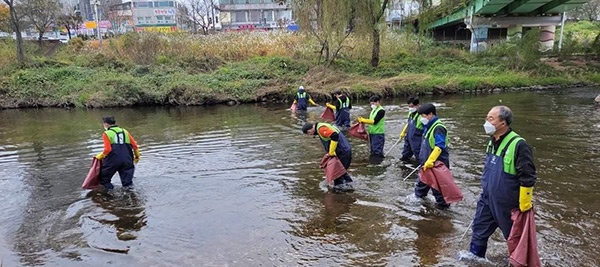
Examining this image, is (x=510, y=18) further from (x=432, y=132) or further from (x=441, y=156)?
(x=432, y=132)

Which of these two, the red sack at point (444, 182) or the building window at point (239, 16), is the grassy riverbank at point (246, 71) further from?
the building window at point (239, 16)

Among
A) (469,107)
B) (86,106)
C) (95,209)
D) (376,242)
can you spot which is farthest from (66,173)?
(469,107)

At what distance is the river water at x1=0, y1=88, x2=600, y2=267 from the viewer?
18.3ft

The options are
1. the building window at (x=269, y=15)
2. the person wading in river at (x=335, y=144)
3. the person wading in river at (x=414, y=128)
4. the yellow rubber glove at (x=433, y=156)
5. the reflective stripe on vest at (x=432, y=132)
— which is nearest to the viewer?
the yellow rubber glove at (x=433, y=156)

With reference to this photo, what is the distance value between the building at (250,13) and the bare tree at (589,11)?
4431 cm

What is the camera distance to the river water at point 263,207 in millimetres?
5582

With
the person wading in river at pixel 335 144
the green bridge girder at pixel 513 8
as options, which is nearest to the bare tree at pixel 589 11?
the green bridge girder at pixel 513 8

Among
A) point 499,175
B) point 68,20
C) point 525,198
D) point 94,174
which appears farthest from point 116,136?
point 68,20

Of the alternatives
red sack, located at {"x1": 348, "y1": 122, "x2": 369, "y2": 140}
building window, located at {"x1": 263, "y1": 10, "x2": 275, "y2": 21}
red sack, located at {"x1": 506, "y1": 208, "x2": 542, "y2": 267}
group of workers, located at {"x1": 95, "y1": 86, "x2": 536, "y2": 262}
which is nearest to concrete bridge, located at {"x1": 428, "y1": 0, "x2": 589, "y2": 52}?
red sack, located at {"x1": 348, "y1": 122, "x2": 369, "y2": 140}

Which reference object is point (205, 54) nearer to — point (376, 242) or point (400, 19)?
point (400, 19)

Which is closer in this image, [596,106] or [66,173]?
[66,173]

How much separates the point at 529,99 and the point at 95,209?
1967 centimetres

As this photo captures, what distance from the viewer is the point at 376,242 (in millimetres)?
5797

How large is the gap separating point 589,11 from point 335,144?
66.3m
